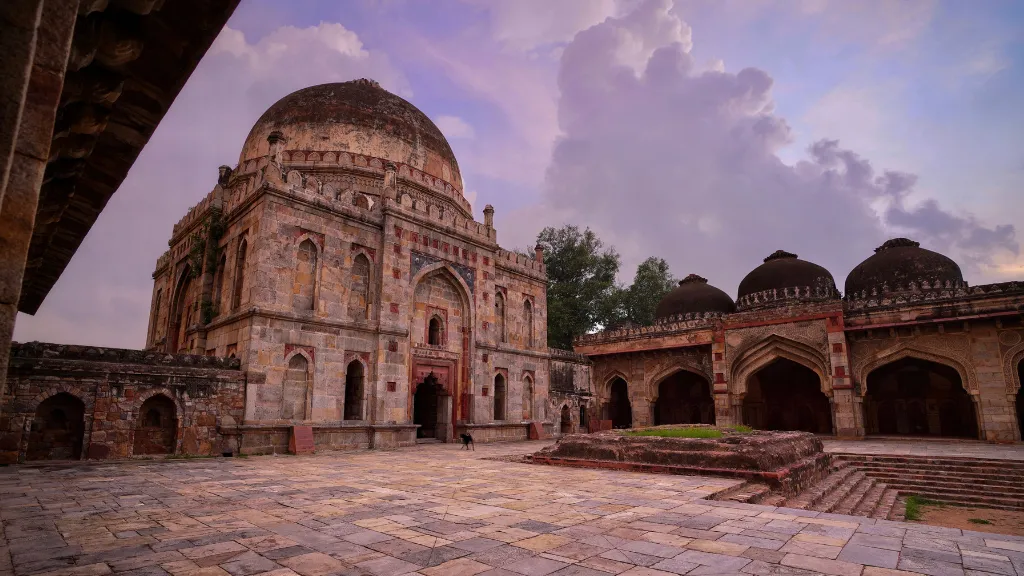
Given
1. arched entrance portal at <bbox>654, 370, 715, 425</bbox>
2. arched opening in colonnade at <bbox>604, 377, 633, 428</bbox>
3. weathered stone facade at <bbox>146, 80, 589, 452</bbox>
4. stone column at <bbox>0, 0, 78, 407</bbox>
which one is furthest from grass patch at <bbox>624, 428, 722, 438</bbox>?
arched opening in colonnade at <bbox>604, 377, 633, 428</bbox>

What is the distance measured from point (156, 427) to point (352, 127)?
12207 mm

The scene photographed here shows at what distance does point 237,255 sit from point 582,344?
16657 millimetres

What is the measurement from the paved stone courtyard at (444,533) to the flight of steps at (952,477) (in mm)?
6074

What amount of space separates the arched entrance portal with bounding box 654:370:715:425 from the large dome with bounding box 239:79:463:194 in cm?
1449

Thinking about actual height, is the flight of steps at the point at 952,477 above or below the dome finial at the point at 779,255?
below

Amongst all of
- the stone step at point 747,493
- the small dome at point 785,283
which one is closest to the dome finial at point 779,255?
the small dome at point 785,283

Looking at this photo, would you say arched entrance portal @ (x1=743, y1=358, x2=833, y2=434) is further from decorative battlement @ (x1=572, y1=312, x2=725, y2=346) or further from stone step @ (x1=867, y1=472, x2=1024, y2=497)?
stone step @ (x1=867, y1=472, x2=1024, y2=497)

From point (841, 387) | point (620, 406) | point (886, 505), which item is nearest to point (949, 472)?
point (886, 505)

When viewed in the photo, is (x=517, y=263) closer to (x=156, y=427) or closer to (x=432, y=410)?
(x=432, y=410)

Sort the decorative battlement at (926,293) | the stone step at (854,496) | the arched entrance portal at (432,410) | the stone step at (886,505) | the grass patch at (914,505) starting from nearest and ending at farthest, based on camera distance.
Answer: the stone step at (854,496) → the stone step at (886,505) → the grass patch at (914,505) → the decorative battlement at (926,293) → the arched entrance portal at (432,410)

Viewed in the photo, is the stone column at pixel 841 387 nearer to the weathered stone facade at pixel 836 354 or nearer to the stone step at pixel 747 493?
the weathered stone facade at pixel 836 354

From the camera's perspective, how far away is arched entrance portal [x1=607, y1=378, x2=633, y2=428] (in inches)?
1094

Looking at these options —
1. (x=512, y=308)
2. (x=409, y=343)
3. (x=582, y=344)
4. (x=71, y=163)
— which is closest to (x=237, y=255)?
(x=409, y=343)

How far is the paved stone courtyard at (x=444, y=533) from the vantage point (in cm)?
404
